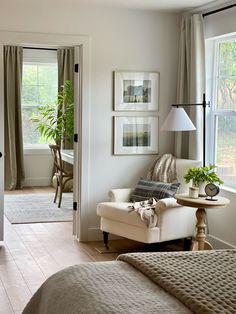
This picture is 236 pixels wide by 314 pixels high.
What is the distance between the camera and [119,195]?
5.66 m

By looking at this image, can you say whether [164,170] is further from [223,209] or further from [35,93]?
[35,93]

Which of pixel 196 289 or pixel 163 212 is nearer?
pixel 196 289

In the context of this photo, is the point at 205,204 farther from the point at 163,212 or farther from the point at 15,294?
the point at 15,294

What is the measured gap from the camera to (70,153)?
7.81 m

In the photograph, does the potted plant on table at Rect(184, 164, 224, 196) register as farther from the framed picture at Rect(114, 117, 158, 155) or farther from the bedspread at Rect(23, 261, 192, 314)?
the bedspread at Rect(23, 261, 192, 314)

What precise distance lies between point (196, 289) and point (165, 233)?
2916 millimetres

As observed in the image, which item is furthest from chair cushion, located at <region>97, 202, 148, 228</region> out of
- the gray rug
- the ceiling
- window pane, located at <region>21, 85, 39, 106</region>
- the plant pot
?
window pane, located at <region>21, 85, 39, 106</region>

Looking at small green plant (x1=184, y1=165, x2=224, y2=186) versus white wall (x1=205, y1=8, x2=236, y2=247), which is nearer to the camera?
small green plant (x1=184, y1=165, x2=224, y2=186)

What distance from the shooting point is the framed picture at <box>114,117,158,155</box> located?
5.96m

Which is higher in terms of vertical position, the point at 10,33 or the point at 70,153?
the point at 10,33

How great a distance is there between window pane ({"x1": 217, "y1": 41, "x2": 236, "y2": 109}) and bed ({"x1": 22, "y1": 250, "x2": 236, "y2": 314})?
2897 mm

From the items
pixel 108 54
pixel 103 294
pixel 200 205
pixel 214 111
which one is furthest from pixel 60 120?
pixel 103 294

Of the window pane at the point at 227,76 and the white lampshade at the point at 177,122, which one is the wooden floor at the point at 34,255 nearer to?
the white lampshade at the point at 177,122

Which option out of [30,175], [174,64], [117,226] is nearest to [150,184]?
[117,226]
